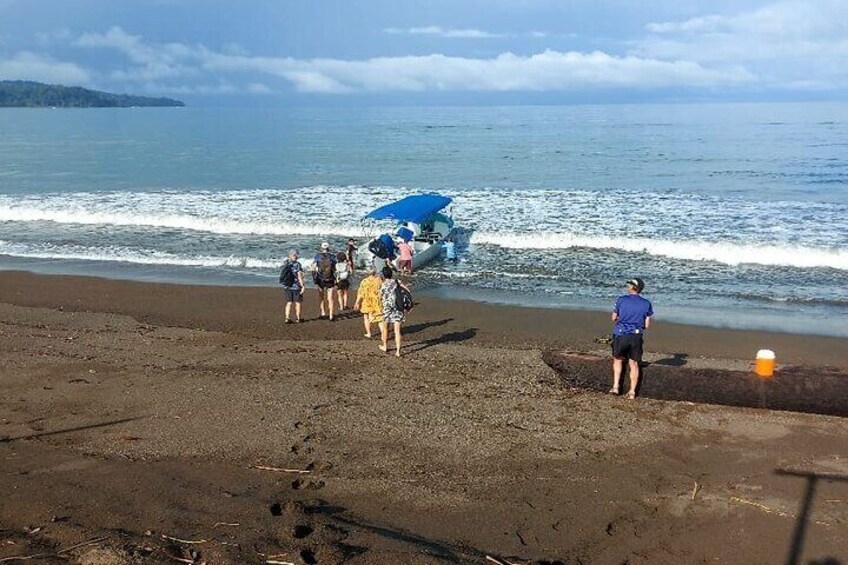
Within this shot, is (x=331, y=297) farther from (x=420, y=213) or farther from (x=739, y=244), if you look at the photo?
(x=739, y=244)

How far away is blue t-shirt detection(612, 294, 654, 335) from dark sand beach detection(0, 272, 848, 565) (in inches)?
37.9

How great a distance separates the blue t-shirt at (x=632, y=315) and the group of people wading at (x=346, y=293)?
373cm

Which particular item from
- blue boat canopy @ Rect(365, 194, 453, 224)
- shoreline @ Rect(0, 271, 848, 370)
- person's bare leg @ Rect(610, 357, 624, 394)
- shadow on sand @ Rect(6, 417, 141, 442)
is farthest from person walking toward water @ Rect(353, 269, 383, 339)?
blue boat canopy @ Rect(365, 194, 453, 224)

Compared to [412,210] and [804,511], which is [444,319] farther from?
[804,511]

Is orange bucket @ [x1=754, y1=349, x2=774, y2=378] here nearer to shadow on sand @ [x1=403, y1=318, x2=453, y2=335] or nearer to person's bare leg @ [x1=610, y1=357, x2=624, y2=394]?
person's bare leg @ [x1=610, y1=357, x2=624, y2=394]

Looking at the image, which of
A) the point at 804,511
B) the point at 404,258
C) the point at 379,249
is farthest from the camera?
the point at 404,258

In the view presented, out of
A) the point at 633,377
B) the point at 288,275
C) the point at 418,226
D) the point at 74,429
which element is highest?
the point at 418,226

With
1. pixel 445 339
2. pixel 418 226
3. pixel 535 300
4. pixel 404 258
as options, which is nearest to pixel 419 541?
pixel 445 339

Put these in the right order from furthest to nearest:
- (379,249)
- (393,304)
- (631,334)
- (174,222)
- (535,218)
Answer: (174,222), (535,218), (379,249), (393,304), (631,334)

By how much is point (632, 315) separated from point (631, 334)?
0.88 ft

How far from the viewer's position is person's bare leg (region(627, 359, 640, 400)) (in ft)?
33.8

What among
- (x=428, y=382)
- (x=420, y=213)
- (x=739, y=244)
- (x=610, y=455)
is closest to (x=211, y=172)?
(x=420, y=213)

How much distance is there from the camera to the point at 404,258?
1989 cm

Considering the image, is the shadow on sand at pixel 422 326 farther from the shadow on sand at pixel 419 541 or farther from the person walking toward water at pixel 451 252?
the shadow on sand at pixel 419 541
